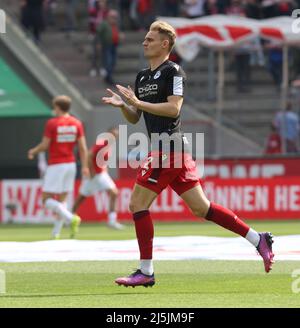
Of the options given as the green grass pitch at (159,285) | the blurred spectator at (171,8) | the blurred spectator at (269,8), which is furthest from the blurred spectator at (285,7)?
the green grass pitch at (159,285)

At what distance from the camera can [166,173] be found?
13344mm

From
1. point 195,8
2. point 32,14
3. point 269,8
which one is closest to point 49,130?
point 32,14

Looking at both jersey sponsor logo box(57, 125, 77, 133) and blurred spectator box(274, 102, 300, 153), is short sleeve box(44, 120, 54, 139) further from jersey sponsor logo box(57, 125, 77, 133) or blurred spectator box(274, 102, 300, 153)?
blurred spectator box(274, 102, 300, 153)

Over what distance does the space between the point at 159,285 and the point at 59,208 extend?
24.7 feet

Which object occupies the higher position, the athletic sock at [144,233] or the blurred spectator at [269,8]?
the blurred spectator at [269,8]

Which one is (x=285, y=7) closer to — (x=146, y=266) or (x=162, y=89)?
(x=162, y=89)

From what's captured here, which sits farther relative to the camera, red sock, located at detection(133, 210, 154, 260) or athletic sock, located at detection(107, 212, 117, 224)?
athletic sock, located at detection(107, 212, 117, 224)

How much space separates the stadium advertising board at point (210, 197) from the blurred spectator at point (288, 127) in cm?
284

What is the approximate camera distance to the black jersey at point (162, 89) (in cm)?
1330

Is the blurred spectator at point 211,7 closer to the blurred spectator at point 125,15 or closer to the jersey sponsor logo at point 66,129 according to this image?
the blurred spectator at point 125,15

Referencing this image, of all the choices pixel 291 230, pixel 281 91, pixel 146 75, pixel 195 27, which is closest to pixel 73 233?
pixel 291 230

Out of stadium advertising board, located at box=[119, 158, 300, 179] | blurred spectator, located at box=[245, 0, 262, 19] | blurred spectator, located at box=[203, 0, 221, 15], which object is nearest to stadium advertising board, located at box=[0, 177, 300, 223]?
stadium advertising board, located at box=[119, 158, 300, 179]

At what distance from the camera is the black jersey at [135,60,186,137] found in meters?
13.3
